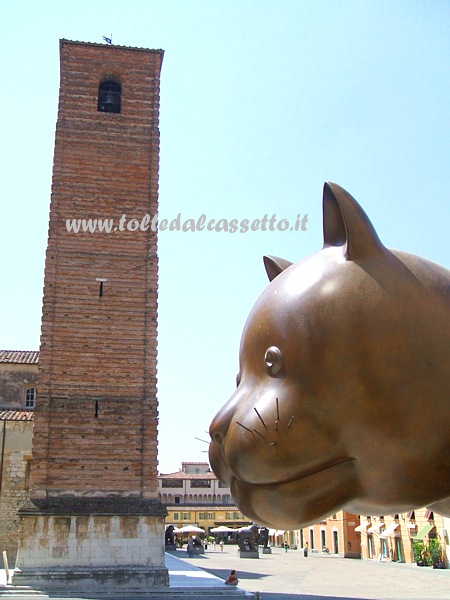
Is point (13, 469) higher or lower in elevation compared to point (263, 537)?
higher

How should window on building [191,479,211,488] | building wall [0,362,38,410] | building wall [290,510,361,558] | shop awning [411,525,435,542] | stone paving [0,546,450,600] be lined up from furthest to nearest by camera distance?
1. window on building [191,479,211,488]
2. building wall [290,510,361,558]
3. building wall [0,362,38,410]
4. shop awning [411,525,435,542]
5. stone paving [0,546,450,600]

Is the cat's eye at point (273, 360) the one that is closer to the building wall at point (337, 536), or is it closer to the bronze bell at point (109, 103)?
the bronze bell at point (109, 103)

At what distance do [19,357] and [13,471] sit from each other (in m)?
7.71

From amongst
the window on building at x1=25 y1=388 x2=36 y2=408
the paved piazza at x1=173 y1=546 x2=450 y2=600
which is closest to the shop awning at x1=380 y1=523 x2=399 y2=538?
the paved piazza at x1=173 y1=546 x2=450 y2=600

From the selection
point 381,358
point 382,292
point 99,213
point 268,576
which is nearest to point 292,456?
point 381,358

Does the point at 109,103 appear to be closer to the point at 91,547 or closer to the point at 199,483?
the point at 91,547

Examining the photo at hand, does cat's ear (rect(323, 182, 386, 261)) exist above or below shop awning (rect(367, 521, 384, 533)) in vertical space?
above

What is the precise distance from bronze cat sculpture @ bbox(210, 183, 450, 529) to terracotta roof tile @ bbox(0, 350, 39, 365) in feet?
115

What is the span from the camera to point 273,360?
99.3 inches

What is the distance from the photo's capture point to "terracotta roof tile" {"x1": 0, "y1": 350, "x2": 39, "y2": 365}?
3569 cm

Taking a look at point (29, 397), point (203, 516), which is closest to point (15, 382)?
point (29, 397)

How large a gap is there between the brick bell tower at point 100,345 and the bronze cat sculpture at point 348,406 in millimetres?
18748

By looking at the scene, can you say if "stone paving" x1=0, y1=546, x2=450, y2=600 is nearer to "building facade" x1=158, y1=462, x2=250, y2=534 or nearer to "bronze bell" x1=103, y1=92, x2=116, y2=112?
"bronze bell" x1=103, y1=92, x2=116, y2=112

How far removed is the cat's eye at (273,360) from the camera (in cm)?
251
